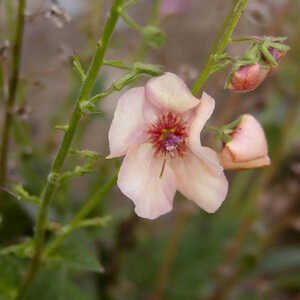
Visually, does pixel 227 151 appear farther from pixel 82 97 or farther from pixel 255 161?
pixel 82 97

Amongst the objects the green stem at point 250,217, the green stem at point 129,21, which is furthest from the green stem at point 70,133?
the green stem at point 250,217

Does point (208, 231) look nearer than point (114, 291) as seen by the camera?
No

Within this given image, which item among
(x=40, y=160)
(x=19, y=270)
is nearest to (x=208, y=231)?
(x=40, y=160)

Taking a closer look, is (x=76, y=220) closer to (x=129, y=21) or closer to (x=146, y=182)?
(x=146, y=182)

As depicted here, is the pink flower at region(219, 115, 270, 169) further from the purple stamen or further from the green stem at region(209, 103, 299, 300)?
the green stem at region(209, 103, 299, 300)

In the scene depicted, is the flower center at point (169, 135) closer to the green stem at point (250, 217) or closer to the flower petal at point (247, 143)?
the flower petal at point (247, 143)

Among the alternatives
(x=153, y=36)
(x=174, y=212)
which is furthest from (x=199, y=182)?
(x=174, y=212)
